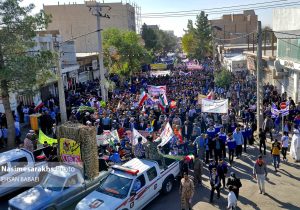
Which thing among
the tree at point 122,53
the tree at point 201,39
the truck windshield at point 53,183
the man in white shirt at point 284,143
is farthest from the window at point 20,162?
the tree at point 201,39

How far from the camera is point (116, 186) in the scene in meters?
10.7

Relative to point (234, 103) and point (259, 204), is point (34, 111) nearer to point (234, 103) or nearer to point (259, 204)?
point (234, 103)

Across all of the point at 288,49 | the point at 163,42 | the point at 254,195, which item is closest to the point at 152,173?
the point at 254,195

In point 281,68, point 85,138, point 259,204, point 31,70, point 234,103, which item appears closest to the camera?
point 259,204

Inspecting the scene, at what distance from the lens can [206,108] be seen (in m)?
18.5

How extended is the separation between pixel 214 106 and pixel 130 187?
29.7ft

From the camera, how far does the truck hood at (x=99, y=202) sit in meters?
9.88

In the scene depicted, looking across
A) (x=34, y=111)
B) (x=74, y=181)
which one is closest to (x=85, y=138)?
(x=74, y=181)

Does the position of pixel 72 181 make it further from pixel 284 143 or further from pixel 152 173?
pixel 284 143

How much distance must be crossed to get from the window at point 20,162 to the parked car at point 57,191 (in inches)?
63.0

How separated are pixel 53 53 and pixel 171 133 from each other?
8418mm

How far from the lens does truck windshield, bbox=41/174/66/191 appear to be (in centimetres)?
1104

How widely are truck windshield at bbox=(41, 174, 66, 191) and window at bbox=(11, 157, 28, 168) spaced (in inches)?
72.4

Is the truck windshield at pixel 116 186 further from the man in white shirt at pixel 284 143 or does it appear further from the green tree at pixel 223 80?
the green tree at pixel 223 80
